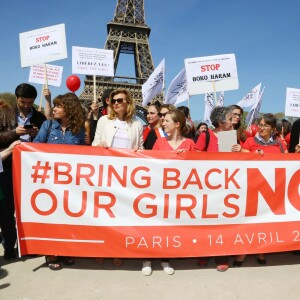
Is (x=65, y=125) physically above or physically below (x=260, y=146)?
above

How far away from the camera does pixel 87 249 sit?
3555 mm

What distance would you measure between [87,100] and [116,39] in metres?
13.7

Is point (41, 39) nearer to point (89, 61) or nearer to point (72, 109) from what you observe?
point (89, 61)

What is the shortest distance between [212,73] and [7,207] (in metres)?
4.44

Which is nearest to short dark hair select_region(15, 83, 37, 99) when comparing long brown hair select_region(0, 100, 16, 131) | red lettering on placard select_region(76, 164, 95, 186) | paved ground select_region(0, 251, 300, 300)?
long brown hair select_region(0, 100, 16, 131)

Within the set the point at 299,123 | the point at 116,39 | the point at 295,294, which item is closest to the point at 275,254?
the point at 295,294

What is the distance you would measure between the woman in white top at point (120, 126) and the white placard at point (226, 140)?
3.49 feet

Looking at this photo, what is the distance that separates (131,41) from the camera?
145 ft

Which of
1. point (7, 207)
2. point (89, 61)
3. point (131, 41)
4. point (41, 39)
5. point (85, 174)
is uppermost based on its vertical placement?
point (131, 41)

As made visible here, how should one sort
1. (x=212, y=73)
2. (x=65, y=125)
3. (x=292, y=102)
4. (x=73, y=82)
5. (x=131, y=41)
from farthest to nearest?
(x=131, y=41), (x=292, y=102), (x=73, y=82), (x=212, y=73), (x=65, y=125)

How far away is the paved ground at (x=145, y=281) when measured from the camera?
3064 millimetres

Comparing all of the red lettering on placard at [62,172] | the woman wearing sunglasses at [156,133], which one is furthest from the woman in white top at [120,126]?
the woman wearing sunglasses at [156,133]

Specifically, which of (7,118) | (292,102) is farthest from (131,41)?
(7,118)

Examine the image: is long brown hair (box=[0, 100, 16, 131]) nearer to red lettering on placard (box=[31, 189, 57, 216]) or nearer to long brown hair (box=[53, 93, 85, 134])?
long brown hair (box=[53, 93, 85, 134])
